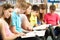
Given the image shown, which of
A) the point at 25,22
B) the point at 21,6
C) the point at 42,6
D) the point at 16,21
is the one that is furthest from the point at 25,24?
the point at 42,6

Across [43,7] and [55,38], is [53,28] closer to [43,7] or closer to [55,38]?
[55,38]

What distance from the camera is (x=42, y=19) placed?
3105 millimetres

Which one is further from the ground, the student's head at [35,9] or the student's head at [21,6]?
the student's head at [21,6]

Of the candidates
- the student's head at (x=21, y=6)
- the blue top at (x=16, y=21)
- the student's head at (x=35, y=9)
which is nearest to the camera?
the blue top at (x=16, y=21)

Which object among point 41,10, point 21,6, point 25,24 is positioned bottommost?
point 25,24

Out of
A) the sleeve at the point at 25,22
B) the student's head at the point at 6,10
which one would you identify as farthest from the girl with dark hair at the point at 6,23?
the sleeve at the point at 25,22

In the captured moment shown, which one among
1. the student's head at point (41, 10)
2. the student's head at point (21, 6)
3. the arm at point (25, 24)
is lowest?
the arm at point (25, 24)

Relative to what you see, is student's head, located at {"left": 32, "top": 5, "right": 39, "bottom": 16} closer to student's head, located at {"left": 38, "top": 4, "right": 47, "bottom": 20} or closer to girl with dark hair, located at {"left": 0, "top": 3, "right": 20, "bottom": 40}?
student's head, located at {"left": 38, "top": 4, "right": 47, "bottom": 20}

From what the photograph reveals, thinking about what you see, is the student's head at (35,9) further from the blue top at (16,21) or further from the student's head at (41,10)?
the blue top at (16,21)

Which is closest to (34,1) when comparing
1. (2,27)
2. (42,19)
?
(42,19)

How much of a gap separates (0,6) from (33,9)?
654mm

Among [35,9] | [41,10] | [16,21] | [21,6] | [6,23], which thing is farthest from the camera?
[41,10]

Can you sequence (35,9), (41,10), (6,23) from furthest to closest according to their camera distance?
(41,10) < (35,9) < (6,23)

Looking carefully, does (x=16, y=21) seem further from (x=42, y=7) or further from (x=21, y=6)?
(x=42, y=7)
